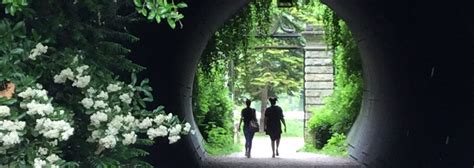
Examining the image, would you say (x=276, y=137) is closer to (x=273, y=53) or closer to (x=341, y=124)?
(x=341, y=124)

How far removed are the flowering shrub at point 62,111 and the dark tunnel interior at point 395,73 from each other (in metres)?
3.19

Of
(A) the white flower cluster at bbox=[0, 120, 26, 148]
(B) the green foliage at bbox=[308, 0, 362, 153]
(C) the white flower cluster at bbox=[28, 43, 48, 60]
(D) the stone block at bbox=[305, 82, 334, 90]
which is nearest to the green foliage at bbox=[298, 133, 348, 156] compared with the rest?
(B) the green foliage at bbox=[308, 0, 362, 153]

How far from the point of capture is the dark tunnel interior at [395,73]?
866 cm

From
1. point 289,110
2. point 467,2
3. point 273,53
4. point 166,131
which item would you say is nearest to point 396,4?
point 467,2

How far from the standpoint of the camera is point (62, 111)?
426cm

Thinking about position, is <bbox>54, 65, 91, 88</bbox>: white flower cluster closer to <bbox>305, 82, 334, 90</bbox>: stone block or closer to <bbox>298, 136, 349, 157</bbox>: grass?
<bbox>298, 136, 349, 157</bbox>: grass

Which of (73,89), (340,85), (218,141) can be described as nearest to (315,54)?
(340,85)

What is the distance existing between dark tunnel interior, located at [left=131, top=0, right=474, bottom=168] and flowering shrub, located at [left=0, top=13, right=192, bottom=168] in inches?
126

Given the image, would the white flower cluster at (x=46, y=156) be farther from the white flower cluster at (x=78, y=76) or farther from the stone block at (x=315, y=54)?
the stone block at (x=315, y=54)

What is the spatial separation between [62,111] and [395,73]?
28.4 ft

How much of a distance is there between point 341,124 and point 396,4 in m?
8.18

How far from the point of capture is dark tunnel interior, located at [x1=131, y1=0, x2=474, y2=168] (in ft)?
28.4

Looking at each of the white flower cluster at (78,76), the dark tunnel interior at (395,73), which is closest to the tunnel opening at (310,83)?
the dark tunnel interior at (395,73)

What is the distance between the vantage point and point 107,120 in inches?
177
